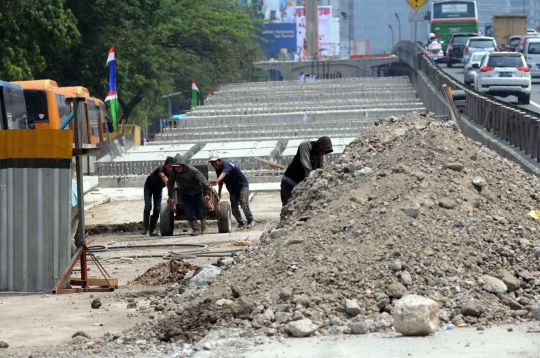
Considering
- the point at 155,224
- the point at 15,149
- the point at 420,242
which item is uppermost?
the point at 15,149

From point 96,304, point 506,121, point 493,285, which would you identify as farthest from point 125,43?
point 493,285

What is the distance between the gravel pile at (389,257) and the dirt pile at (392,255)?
12mm

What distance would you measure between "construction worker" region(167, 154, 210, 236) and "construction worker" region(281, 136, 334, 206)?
6.37 feet

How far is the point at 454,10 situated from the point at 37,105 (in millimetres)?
47637

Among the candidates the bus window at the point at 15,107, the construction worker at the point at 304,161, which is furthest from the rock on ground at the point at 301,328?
the bus window at the point at 15,107

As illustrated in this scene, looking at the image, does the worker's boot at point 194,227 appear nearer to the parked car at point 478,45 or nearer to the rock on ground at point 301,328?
the rock on ground at point 301,328

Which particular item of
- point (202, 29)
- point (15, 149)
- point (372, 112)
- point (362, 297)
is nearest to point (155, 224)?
point (15, 149)

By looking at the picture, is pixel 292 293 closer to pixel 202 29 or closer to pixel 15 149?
pixel 15 149

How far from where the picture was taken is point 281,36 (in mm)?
171125

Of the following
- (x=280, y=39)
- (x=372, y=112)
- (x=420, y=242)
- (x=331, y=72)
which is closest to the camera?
(x=420, y=242)

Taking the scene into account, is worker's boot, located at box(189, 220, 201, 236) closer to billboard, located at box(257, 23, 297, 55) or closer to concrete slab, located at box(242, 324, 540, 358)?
concrete slab, located at box(242, 324, 540, 358)

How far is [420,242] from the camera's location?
10.1 m

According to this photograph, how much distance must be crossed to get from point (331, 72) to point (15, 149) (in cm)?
9312

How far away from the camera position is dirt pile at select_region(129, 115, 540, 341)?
30.0ft
